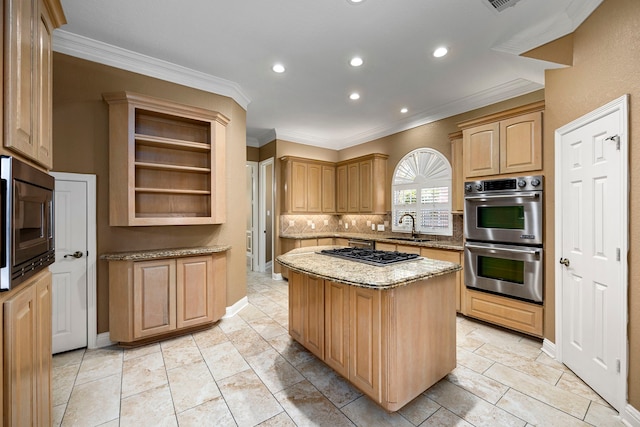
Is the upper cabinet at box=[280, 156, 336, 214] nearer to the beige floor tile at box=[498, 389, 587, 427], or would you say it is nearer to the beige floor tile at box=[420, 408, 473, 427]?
the beige floor tile at box=[420, 408, 473, 427]

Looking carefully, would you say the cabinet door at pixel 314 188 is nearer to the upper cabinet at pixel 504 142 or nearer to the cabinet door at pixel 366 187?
the cabinet door at pixel 366 187

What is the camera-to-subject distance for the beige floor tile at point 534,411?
1773 mm

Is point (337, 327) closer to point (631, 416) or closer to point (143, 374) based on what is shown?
point (143, 374)

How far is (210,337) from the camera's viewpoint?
305 centimetres

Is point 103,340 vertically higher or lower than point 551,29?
lower

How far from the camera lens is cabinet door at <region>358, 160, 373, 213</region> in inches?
207

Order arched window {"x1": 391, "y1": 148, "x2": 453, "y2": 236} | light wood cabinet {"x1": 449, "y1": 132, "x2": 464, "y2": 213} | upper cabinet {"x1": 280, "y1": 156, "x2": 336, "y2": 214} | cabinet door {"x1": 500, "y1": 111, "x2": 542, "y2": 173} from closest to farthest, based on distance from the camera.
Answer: cabinet door {"x1": 500, "y1": 111, "x2": 542, "y2": 173} → light wood cabinet {"x1": 449, "y1": 132, "x2": 464, "y2": 213} → arched window {"x1": 391, "y1": 148, "x2": 453, "y2": 236} → upper cabinet {"x1": 280, "y1": 156, "x2": 336, "y2": 214}

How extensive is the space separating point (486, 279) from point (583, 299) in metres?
1.04

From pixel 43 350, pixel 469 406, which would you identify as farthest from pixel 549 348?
pixel 43 350

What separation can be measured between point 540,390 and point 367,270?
1.68 m

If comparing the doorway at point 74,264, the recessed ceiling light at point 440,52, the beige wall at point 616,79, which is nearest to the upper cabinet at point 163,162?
the doorway at point 74,264

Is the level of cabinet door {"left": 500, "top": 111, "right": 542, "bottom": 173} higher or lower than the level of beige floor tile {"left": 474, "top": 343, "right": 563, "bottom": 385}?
higher

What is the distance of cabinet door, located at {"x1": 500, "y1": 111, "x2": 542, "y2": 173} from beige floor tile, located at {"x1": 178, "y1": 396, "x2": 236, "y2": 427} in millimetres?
3597

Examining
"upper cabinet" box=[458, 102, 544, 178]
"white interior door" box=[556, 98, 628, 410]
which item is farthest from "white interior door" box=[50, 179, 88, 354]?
"white interior door" box=[556, 98, 628, 410]
